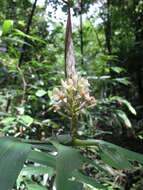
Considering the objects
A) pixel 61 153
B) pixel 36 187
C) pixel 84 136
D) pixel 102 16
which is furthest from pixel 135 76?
pixel 61 153

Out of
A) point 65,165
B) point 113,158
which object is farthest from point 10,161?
point 113,158

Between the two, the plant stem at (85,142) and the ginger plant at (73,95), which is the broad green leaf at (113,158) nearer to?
the plant stem at (85,142)

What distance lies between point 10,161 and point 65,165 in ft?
0.28

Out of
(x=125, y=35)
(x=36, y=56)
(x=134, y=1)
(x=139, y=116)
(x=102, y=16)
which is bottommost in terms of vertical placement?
(x=139, y=116)

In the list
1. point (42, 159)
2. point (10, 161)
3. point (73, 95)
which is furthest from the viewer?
point (73, 95)

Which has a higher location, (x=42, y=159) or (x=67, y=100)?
(x=67, y=100)

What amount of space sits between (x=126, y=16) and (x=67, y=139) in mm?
1865

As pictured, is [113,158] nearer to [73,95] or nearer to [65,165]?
[65,165]

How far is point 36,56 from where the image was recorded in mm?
1527

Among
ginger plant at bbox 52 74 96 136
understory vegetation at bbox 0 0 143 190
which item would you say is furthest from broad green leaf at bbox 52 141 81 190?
ginger plant at bbox 52 74 96 136

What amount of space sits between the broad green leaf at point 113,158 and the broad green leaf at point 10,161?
0.15m

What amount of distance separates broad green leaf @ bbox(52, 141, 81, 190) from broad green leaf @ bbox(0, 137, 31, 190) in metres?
0.06

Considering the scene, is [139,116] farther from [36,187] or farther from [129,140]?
[36,187]

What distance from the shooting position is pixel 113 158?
309 millimetres
